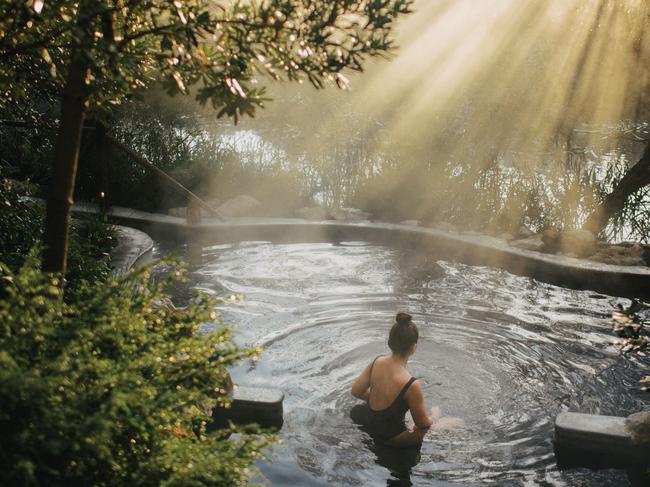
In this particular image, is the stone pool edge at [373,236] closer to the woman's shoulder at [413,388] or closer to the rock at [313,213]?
the rock at [313,213]

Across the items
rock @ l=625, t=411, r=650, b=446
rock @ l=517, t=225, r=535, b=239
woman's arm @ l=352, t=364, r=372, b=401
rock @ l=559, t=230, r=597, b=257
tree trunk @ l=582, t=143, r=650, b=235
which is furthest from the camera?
rock @ l=517, t=225, r=535, b=239

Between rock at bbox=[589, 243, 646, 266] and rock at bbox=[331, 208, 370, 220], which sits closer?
rock at bbox=[589, 243, 646, 266]

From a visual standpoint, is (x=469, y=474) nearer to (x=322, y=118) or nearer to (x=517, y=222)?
(x=517, y=222)

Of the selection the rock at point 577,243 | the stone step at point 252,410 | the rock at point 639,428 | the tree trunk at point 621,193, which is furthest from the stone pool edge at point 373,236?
the stone step at point 252,410

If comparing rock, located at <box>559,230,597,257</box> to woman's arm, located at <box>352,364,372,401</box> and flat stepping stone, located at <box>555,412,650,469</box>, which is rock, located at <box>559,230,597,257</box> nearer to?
flat stepping stone, located at <box>555,412,650,469</box>

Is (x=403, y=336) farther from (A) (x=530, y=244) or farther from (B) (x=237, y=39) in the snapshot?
(A) (x=530, y=244)

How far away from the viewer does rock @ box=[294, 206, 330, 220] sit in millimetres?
12234

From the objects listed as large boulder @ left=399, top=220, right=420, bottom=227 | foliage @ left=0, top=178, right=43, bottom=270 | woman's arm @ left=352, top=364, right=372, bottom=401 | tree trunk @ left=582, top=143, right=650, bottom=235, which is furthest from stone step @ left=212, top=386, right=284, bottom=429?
tree trunk @ left=582, top=143, right=650, bottom=235

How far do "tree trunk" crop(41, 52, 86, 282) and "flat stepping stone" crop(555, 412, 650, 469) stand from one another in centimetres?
373

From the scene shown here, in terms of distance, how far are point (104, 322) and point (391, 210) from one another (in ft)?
33.3

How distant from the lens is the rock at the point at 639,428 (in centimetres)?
487

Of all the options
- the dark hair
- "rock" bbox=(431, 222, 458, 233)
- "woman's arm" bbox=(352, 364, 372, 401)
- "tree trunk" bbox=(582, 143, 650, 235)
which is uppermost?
"tree trunk" bbox=(582, 143, 650, 235)

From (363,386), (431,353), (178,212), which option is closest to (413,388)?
(363,386)

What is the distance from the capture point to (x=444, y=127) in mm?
12664
